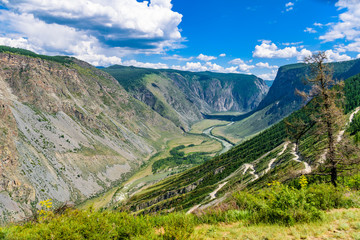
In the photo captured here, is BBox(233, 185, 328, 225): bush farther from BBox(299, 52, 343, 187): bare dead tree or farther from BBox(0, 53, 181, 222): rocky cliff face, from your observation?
BBox(0, 53, 181, 222): rocky cliff face

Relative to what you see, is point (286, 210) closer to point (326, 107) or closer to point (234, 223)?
point (234, 223)

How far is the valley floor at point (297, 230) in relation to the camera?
10164 millimetres

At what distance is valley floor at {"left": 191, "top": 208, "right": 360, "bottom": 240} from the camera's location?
1016 cm

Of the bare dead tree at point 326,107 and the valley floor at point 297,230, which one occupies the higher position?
the bare dead tree at point 326,107

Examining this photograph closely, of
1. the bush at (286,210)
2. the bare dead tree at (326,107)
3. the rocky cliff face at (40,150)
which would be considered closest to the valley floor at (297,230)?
the bush at (286,210)

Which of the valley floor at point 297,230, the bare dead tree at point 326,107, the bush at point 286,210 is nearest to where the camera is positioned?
the valley floor at point 297,230

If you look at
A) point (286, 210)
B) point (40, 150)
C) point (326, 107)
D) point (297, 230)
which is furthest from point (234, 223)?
point (40, 150)

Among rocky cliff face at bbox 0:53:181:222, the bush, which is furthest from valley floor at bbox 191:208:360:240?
rocky cliff face at bbox 0:53:181:222

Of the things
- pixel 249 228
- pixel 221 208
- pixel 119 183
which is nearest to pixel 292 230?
pixel 249 228

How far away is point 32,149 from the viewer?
437 ft

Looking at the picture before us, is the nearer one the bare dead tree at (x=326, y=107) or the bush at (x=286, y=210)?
the bush at (x=286, y=210)

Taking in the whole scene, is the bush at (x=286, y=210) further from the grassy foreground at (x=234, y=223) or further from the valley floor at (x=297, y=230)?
the valley floor at (x=297, y=230)

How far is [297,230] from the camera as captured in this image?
1066cm

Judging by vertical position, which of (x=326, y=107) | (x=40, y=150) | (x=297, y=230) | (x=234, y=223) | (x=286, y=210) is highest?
(x=326, y=107)
